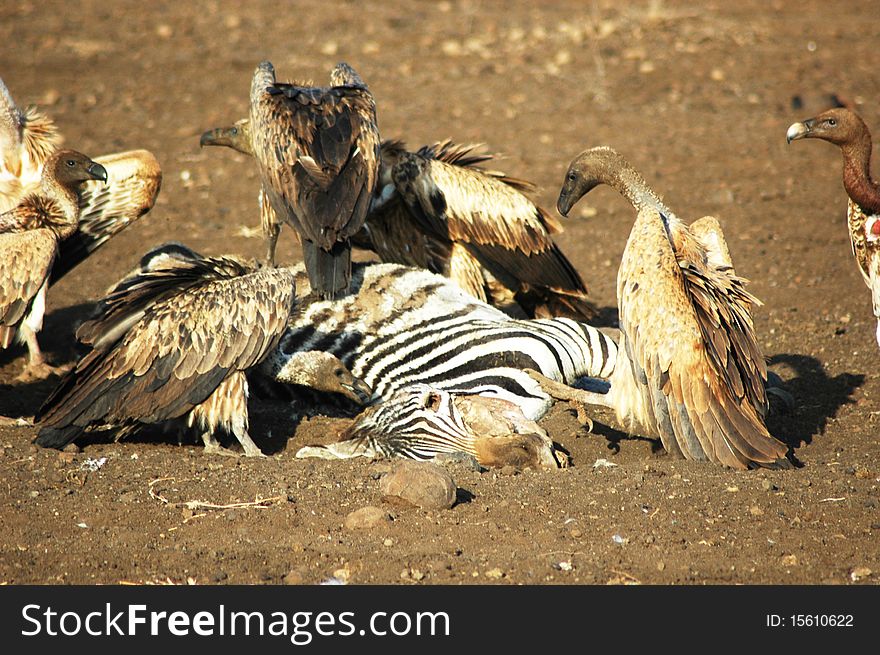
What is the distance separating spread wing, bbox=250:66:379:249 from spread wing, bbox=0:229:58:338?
127 cm

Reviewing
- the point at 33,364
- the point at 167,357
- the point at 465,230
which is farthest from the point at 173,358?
the point at 465,230

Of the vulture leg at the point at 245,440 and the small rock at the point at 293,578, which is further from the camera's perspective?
the vulture leg at the point at 245,440

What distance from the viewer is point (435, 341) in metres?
6.26

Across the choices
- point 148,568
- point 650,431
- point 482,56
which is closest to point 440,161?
point 650,431

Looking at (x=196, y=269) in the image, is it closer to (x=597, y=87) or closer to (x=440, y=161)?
(x=440, y=161)

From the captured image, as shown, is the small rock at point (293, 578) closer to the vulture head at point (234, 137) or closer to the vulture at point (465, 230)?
the vulture at point (465, 230)

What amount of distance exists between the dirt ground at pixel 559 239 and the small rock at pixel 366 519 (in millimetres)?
47

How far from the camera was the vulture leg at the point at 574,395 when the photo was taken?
581 centimetres

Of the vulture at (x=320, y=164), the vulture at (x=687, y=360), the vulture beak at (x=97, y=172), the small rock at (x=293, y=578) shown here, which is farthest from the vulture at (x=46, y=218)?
the vulture at (x=687, y=360)

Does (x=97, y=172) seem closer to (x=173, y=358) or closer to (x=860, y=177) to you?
(x=173, y=358)

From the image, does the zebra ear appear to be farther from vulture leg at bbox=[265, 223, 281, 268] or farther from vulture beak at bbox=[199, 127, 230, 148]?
vulture beak at bbox=[199, 127, 230, 148]

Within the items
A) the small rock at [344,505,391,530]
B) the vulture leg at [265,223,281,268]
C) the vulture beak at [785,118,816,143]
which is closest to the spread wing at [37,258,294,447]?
the vulture leg at [265,223,281,268]

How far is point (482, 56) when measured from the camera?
15.4 m

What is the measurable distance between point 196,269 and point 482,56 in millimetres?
Result: 9963
